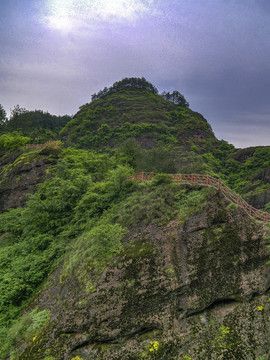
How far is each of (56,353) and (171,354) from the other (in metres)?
4.56

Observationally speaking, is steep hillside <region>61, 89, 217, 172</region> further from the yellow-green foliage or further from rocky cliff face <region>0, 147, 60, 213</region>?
Result: the yellow-green foliage

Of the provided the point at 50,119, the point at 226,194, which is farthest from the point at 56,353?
the point at 50,119

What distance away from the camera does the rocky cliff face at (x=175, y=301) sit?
8969 millimetres

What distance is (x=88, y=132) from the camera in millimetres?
58281

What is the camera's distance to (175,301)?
9711 millimetres

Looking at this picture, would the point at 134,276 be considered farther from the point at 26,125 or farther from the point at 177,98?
the point at 177,98

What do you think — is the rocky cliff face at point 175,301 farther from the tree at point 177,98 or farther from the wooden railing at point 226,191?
the tree at point 177,98

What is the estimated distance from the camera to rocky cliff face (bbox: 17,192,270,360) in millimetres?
8969

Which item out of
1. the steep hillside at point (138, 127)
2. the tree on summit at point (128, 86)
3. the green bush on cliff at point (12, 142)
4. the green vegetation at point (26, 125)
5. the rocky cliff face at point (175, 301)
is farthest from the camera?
the tree on summit at point (128, 86)

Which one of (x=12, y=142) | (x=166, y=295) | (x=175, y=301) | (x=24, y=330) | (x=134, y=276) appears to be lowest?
(x=24, y=330)

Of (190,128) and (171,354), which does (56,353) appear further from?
(190,128)

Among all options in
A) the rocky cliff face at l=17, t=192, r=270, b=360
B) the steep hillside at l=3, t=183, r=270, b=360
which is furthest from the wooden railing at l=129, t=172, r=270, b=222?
the rocky cliff face at l=17, t=192, r=270, b=360

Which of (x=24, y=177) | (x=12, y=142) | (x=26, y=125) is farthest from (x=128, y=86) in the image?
(x=24, y=177)

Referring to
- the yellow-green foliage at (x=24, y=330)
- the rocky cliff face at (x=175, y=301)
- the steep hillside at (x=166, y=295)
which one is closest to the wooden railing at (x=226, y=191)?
the steep hillside at (x=166, y=295)
